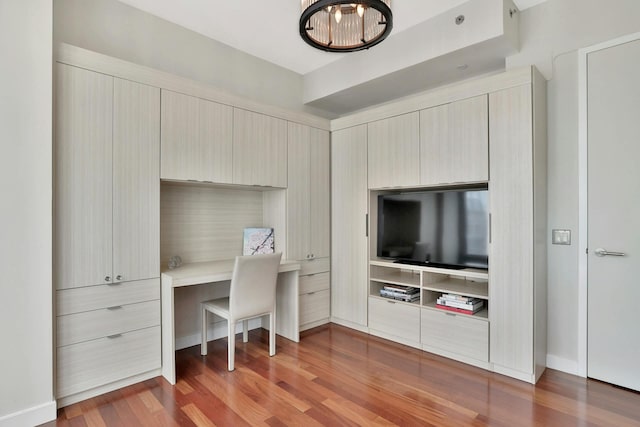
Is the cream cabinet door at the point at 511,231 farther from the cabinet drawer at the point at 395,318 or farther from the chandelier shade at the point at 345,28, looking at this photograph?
the chandelier shade at the point at 345,28

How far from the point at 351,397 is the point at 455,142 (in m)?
2.17

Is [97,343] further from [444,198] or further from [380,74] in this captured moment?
[380,74]

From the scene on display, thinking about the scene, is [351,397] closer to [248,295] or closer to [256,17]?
[248,295]

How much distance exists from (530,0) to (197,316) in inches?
158

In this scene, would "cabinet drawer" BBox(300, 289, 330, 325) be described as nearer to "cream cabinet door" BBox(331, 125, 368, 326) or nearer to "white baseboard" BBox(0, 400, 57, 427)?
"cream cabinet door" BBox(331, 125, 368, 326)

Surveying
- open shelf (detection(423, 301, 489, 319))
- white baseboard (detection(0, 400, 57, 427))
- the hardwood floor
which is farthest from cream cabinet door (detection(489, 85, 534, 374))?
white baseboard (detection(0, 400, 57, 427))

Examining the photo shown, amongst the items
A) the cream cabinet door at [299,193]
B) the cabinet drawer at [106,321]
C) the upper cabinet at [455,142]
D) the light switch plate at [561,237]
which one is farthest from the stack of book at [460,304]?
the cabinet drawer at [106,321]

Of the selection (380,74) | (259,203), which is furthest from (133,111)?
(380,74)

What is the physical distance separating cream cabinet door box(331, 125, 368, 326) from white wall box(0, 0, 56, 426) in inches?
100

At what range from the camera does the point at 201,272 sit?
2.72m

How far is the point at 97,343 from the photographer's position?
7.50ft

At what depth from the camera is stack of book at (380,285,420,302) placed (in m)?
3.24

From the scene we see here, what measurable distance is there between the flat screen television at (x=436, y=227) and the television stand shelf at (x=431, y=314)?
107 millimetres

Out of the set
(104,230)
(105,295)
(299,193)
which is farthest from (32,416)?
(299,193)
